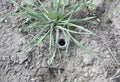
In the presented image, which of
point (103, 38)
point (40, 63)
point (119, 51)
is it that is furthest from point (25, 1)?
point (119, 51)

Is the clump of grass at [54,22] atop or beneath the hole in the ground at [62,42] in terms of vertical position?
atop

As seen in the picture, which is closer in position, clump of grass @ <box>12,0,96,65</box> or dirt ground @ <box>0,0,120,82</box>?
dirt ground @ <box>0,0,120,82</box>

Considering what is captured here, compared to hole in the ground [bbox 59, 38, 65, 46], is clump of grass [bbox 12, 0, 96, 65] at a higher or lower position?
higher

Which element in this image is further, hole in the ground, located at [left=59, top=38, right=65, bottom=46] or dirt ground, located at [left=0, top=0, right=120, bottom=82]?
hole in the ground, located at [left=59, top=38, right=65, bottom=46]

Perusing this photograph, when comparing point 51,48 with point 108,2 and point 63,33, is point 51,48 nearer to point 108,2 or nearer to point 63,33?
point 63,33

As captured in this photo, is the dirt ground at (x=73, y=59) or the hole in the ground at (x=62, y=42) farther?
the hole in the ground at (x=62, y=42)
